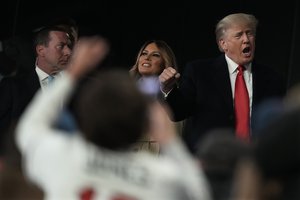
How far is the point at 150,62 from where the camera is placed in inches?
296

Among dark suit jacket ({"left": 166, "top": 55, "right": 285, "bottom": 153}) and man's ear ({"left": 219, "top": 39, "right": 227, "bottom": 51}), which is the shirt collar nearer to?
dark suit jacket ({"left": 166, "top": 55, "right": 285, "bottom": 153})

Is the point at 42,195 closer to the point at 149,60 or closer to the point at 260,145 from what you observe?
the point at 260,145

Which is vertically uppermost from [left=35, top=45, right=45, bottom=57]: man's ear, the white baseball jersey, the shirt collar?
[left=35, top=45, right=45, bottom=57]: man's ear

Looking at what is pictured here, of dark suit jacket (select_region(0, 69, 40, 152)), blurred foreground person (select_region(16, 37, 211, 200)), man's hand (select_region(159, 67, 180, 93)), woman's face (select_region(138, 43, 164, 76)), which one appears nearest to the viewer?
blurred foreground person (select_region(16, 37, 211, 200))

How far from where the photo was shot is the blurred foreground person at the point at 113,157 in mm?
3461

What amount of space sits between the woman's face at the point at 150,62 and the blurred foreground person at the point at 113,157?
3.86 metres

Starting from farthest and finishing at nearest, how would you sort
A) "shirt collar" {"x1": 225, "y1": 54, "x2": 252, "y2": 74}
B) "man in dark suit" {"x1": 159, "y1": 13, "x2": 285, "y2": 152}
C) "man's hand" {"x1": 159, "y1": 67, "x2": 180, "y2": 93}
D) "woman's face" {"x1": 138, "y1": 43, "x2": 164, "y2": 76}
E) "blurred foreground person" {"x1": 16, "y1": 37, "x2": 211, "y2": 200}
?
"woman's face" {"x1": 138, "y1": 43, "x2": 164, "y2": 76}, "shirt collar" {"x1": 225, "y1": 54, "x2": 252, "y2": 74}, "man in dark suit" {"x1": 159, "y1": 13, "x2": 285, "y2": 152}, "man's hand" {"x1": 159, "y1": 67, "x2": 180, "y2": 93}, "blurred foreground person" {"x1": 16, "y1": 37, "x2": 211, "y2": 200}

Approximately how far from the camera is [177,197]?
3.46 meters

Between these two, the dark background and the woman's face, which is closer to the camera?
the woman's face

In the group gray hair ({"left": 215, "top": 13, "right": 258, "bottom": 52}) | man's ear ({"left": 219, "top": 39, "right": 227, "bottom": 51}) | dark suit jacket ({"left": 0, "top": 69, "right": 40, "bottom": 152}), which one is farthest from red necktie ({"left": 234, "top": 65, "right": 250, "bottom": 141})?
dark suit jacket ({"left": 0, "top": 69, "right": 40, "bottom": 152})

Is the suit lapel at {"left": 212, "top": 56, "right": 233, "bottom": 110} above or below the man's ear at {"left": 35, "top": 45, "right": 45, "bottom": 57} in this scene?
below

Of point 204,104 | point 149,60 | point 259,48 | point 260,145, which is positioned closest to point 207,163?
point 260,145

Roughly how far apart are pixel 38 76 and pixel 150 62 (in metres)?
1.01

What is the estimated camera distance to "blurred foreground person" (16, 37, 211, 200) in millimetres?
3461
